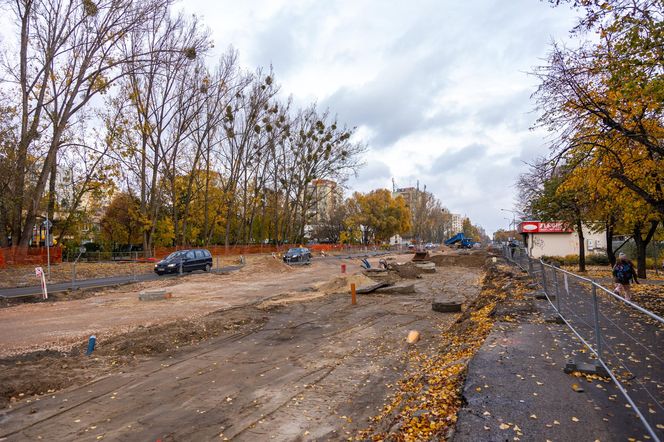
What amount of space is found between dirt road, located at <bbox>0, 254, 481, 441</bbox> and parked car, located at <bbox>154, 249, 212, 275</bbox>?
1737 centimetres

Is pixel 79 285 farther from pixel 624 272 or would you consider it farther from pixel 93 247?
pixel 93 247

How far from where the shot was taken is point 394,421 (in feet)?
17.9

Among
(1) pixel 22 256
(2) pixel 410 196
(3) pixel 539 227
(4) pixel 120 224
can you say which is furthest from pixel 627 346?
(2) pixel 410 196

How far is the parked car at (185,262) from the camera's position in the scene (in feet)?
92.9

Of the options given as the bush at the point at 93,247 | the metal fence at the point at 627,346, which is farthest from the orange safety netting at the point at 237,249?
the metal fence at the point at 627,346

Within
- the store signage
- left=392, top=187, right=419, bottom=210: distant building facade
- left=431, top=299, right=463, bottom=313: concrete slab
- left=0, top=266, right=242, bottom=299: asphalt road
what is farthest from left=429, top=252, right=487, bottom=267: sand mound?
left=392, top=187, right=419, bottom=210: distant building facade

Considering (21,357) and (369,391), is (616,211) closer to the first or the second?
(369,391)

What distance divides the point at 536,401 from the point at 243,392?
4540mm

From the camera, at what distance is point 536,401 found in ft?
17.1

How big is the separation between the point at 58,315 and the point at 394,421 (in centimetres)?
1389

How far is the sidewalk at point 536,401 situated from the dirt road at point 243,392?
5.50 ft

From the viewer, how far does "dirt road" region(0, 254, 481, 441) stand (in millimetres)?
5801

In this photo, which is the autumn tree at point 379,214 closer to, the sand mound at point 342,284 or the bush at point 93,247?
the bush at point 93,247

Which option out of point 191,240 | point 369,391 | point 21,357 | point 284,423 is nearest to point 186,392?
point 284,423
